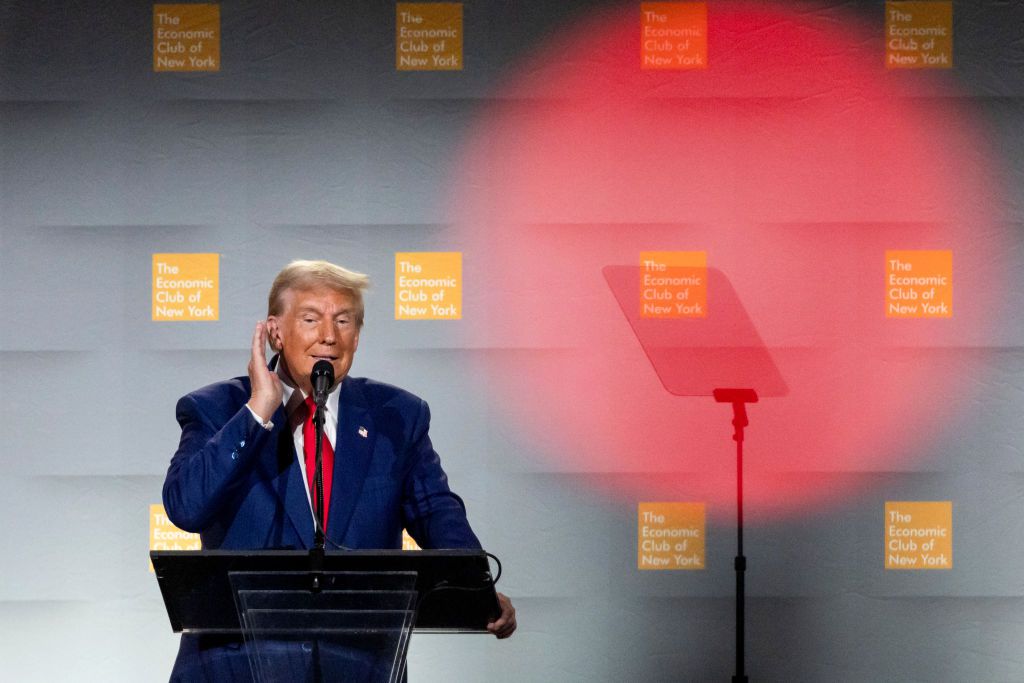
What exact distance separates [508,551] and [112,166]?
1.57m

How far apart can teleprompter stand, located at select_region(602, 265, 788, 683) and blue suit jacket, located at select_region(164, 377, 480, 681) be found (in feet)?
3.29

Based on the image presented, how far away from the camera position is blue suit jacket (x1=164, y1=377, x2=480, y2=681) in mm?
2102

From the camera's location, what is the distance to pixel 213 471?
210 centimetres

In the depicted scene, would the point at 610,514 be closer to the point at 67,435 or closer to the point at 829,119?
the point at 829,119

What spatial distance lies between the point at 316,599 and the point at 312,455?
22.6 inches

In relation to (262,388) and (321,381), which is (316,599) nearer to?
(321,381)

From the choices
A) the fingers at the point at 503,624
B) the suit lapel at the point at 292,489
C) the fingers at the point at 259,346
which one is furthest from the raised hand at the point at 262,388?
the fingers at the point at 503,624

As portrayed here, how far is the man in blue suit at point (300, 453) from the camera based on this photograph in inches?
83.6

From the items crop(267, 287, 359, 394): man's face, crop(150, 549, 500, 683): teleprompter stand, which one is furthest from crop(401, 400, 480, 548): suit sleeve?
crop(150, 549, 500, 683): teleprompter stand

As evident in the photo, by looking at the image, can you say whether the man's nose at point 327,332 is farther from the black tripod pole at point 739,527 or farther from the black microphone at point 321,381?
the black tripod pole at point 739,527

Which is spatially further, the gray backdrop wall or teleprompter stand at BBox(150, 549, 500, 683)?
the gray backdrop wall

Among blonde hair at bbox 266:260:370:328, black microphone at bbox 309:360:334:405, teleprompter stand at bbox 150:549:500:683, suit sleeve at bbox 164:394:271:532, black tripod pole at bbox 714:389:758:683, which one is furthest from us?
black tripod pole at bbox 714:389:758:683

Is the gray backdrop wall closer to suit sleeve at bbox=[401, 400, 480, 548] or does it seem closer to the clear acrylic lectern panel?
suit sleeve at bbox=[401, 400, 480, 548]

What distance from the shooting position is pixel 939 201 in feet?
10.8
